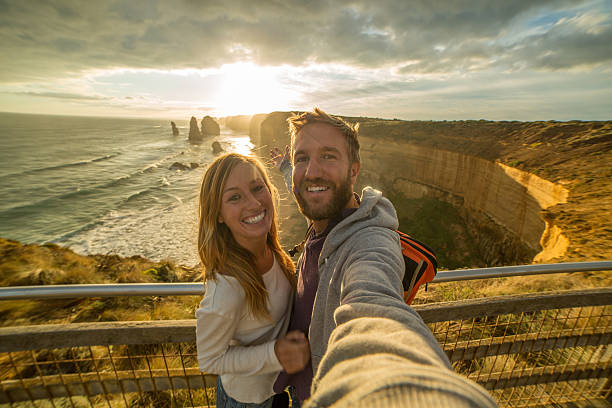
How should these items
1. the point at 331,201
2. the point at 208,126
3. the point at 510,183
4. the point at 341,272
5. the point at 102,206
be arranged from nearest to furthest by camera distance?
the point at 341,272, the point at 331,201, the point at 510,183, the point at 102,206, the point at 208,126

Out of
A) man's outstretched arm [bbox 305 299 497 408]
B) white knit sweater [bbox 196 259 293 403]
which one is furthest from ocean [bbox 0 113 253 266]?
man's outstretched arm [bbox 305 299 497 408]

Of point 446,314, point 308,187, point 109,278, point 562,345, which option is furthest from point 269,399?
point 109,278

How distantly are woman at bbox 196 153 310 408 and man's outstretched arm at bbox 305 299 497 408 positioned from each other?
81 cm

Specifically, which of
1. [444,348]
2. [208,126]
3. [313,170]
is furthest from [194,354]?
[208,126]

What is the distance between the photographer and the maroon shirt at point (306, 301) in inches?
66.4

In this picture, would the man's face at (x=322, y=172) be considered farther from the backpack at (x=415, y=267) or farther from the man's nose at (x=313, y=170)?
the backpack at (x=415, y=267)

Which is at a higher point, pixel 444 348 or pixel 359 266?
pixel 359 266

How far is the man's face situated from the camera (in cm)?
202

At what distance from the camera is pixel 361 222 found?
64.6 inches

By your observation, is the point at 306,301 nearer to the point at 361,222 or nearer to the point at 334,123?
the point at 361,222

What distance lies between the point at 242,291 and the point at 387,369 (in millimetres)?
1275

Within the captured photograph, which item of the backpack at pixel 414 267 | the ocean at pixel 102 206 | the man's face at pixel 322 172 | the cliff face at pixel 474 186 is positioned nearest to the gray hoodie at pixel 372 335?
the backpack at pixel 414 267

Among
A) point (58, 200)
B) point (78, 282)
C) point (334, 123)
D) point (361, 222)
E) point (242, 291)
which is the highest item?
point (334, 123)

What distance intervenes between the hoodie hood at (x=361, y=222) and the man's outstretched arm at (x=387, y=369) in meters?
0.57
